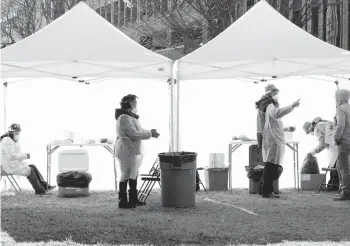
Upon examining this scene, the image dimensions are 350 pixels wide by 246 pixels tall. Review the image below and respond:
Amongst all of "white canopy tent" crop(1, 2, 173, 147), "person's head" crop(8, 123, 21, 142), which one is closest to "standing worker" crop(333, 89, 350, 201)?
"white canopy tent" crop(1, 2, 173, 147)

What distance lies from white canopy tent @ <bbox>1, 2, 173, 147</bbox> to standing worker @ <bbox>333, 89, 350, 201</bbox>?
10.5ft

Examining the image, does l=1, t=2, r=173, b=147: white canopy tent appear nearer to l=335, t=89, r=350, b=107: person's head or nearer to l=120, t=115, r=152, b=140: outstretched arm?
l=120, t=115, r=152, b=140: outstretched arm

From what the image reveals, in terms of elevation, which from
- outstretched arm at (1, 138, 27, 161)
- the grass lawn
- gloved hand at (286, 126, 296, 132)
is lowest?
the grass lawn

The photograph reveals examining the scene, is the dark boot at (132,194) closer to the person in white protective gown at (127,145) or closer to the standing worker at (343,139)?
the person in white protective gown at (127,145)

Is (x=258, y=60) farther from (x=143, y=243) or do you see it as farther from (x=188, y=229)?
(x=143, y=243)

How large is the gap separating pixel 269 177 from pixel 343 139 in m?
1.53

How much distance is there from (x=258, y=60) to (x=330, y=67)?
1.59 m

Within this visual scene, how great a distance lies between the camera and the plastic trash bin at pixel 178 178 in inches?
406

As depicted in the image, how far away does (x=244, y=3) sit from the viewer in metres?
27.3

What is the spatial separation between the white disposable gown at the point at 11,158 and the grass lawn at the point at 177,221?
52 centimetres

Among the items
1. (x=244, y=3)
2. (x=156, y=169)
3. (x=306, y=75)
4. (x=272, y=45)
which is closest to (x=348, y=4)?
(x=244, y=3)

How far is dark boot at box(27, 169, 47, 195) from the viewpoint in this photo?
12383mm

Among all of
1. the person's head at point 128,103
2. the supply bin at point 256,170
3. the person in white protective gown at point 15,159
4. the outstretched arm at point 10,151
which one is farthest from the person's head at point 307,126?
the outstretched arm at point 10,151

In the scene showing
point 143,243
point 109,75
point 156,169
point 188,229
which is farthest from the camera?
point 109,75
